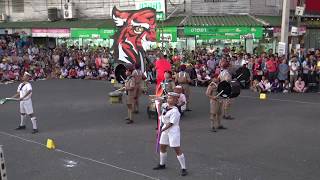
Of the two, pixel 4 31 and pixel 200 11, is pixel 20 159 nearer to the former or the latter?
pixel 200 11

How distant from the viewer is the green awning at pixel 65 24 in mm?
32031

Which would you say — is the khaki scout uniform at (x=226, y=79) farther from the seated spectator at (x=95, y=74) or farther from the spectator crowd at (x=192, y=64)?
the seated spectator at (x=95, y=74)

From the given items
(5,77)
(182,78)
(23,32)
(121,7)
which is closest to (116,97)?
(182,78)

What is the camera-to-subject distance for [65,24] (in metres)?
34.6

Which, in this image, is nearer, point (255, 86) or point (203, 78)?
point (255, 86)

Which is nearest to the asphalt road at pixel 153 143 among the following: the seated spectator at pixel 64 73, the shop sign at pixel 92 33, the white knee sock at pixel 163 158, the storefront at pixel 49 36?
the white knee sock at pixel 163 158

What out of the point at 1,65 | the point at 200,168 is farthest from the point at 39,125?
the point at 1,65

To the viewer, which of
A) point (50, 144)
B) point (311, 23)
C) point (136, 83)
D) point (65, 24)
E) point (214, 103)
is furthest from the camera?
point (65, 24)

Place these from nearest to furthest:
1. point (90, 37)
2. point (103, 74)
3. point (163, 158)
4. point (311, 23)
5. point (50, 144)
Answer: point (163, 158) → point (50, 144) → point (103, 74) → point (311, 23) → point (90, 37)

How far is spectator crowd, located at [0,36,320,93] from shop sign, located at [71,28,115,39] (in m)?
0.81

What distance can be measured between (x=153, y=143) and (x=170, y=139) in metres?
2.77

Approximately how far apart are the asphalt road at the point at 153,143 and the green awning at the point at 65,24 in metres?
13.5

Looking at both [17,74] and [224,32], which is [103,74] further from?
[224,32]

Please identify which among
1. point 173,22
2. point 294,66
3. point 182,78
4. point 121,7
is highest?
point 121,7
